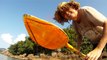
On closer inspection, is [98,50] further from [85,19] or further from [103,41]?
[85,19]

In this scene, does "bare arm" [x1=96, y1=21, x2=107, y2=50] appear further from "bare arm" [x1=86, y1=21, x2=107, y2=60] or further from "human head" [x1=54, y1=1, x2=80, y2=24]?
"human head" [x1=54, y1=1, x2=80, y2=24]

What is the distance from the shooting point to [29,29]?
17.0ft

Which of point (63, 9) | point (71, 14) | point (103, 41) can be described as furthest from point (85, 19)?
point (103, 41)

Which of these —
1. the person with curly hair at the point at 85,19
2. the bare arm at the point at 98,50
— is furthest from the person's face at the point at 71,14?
the bare arm at the point at 98,50

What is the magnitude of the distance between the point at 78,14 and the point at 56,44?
0.87m

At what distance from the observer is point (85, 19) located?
4684 mm

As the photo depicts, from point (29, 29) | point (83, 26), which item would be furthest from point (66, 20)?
point (29, 29)

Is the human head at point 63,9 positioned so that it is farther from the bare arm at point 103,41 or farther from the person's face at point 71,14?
the bare arm at point 103,41

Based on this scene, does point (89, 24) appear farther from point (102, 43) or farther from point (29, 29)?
point (29, 29)

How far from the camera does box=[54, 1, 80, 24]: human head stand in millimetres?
4678

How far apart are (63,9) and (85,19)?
1.39 feet

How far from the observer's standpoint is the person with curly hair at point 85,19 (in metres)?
4.33

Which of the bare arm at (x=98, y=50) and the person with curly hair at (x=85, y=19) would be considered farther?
the person with curly hair at (x=85, y=19)

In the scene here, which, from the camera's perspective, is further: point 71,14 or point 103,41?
point 71,14
